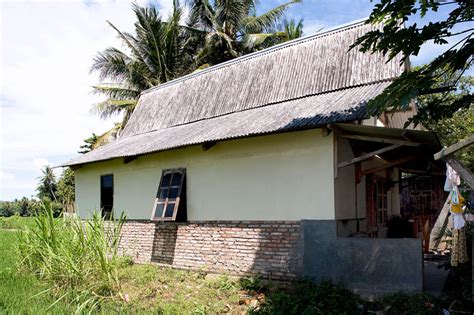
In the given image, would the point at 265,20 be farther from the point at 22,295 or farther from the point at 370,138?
the point at 22,295

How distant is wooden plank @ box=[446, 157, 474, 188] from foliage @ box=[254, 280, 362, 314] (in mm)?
2451

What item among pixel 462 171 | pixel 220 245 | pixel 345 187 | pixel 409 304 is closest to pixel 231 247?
pixel 220 245

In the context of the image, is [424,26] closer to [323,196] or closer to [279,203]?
[323,196]

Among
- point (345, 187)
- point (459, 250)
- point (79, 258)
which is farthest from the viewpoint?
point (345, 187)

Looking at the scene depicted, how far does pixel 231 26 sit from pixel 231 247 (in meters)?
16.9

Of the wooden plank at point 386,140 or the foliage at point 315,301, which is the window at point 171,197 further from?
the wooden plank at point 386,140

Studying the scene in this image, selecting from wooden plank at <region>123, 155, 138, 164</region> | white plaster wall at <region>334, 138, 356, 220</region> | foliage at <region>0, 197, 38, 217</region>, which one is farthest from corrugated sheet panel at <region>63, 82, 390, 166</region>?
foliage at <region>0, 197, 38, 217</region>

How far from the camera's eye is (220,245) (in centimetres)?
895

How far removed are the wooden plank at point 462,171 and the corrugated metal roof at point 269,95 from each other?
159 centimetres

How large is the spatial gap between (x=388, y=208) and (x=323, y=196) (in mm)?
4547

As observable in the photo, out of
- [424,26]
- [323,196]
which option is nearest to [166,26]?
[323,196]

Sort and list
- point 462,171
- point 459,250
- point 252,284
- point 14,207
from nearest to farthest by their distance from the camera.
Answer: point 462,171 → point 459,250 → point 252,284 → point 14,207

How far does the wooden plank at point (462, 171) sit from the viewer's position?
5027 mm

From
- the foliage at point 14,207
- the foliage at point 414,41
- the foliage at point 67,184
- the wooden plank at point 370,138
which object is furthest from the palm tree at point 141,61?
the foliage at point 14,207
